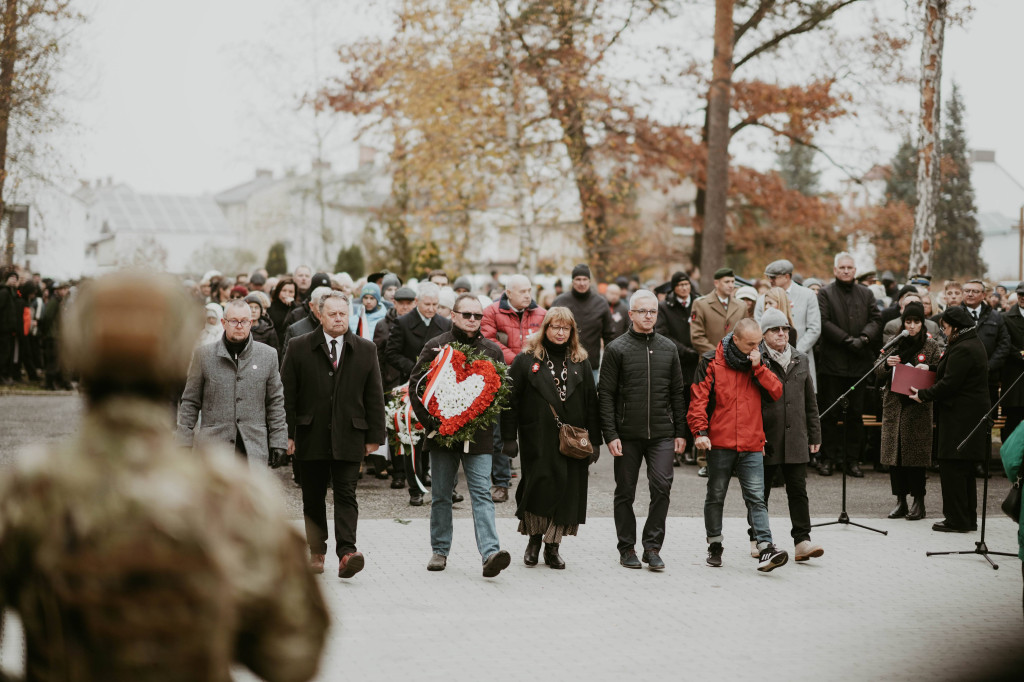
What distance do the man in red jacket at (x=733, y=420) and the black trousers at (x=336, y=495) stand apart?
286 centimetres

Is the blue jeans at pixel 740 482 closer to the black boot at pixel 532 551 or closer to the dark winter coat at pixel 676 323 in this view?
the black boot at pixel 532 551

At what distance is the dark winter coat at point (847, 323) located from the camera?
566 inches

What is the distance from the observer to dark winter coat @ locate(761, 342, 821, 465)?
9711 mm

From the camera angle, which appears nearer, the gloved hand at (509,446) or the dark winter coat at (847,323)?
the gloved hand at (509,446)

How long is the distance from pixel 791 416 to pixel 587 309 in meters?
4.94

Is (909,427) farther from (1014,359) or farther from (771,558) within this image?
(771,558)

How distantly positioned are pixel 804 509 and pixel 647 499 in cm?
305

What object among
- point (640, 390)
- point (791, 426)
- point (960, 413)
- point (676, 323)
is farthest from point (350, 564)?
point (676, 323)

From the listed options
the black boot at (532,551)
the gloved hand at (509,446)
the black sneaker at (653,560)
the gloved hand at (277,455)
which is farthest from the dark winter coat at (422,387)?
the black sneaker at (653,560)

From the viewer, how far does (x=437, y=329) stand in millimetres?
12695

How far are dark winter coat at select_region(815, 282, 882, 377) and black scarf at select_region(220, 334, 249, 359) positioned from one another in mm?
8171

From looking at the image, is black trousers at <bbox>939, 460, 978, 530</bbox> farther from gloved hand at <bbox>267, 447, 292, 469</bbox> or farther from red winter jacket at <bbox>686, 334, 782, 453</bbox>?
gloved hand at <bbox>267, 447, 292, 469</bbox>

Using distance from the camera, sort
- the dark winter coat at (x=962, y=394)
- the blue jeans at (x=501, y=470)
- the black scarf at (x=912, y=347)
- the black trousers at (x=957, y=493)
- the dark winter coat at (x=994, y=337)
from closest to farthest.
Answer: the black trousers at (x=957, y=493) < the dark winter coat at (x=962, y=394) < the black scarf at (x=912, y=347) < the blue jeans at (x=501, y=470) < the dark winter coat at (x=994, y=337)

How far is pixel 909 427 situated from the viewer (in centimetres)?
1178
